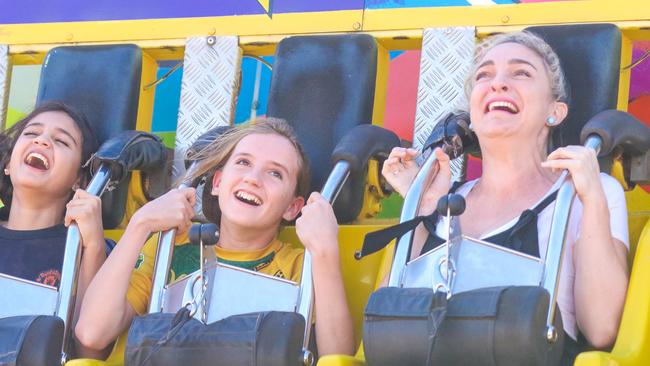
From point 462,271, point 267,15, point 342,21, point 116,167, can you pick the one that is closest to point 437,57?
point 342,21

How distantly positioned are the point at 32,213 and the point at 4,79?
32.9 inches

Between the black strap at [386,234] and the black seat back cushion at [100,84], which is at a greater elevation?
the black seat back cushion at [100,84]

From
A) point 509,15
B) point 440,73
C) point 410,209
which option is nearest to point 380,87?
point 440,73

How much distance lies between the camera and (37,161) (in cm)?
376

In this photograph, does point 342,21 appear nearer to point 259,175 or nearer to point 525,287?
point 259,175

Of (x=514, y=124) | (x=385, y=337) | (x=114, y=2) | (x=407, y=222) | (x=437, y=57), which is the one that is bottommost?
(x=385, y=337)

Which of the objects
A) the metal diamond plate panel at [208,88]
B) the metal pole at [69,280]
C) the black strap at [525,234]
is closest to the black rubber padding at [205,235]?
the metal pole at [69,280]

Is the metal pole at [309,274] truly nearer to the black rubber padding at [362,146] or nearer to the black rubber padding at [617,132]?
the black rubber padding at [362,146]

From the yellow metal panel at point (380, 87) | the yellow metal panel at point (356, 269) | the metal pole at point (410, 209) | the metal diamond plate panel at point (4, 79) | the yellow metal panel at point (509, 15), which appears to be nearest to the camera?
the metal pole at point (410, 209)

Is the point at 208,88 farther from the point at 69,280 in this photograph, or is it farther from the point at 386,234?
the point at 386,234

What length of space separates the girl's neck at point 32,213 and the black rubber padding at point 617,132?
1.52 metres

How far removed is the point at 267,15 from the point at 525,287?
1.85 m

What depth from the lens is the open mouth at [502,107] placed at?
3.15 meters

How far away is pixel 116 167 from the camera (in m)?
3.66
